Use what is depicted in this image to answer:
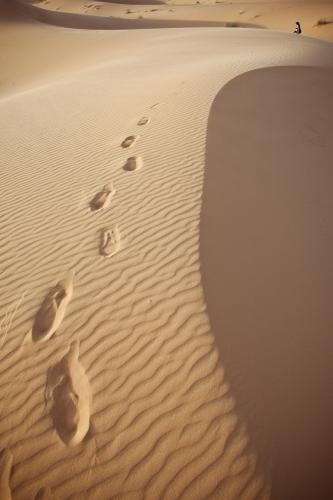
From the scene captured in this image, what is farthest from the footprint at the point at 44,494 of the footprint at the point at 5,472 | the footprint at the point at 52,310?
the footprint at the point at 52,310

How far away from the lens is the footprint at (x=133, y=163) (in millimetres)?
4629

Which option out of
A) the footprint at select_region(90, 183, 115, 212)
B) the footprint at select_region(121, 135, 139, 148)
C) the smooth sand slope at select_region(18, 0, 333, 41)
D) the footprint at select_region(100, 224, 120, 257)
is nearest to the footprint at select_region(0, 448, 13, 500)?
the footprint at select_region(100, 224, 120, 257)

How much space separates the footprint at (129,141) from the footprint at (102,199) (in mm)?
1218

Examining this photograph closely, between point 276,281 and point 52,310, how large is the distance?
2.01m

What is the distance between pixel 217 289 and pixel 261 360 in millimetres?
678

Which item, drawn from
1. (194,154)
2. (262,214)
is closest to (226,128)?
(194,154)

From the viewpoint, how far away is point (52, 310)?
284 centimetres

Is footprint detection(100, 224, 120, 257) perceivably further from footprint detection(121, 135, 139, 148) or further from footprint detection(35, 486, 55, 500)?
footprint detection(121, 135, 139, 148)

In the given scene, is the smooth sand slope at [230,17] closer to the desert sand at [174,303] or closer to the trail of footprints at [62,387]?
the desert sand at [174,303]

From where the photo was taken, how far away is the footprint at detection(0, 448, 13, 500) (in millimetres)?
1952

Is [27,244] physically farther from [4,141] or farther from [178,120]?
[4,141]

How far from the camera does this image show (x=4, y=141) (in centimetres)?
661

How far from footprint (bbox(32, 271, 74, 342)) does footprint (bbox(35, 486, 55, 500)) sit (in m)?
1.04

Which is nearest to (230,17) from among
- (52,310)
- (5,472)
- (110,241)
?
(110,241)
